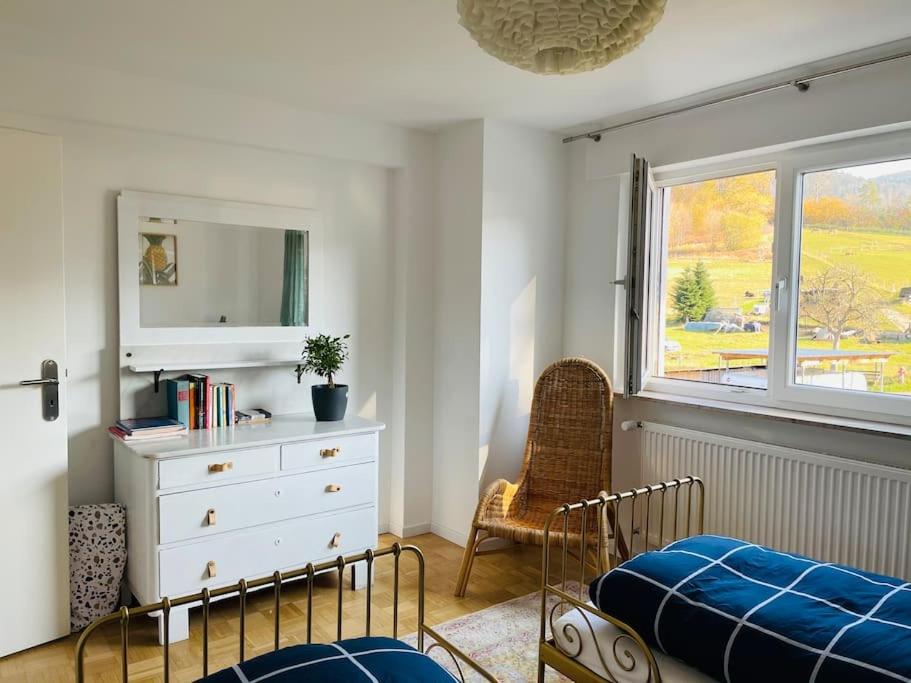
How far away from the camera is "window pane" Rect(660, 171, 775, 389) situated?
10.8 ft

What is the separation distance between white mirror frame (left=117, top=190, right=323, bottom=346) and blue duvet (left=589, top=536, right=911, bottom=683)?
7.10 ft

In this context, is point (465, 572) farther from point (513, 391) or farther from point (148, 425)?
point (148, 425)

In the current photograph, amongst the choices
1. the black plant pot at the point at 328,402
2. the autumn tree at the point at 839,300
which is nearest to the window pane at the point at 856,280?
the autumn tree at the point at 839,300

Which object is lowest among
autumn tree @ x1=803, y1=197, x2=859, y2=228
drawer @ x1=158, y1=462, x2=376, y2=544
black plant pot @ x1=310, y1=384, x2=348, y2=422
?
drawer @ x1=158, y1=462, x2=376, y2=544

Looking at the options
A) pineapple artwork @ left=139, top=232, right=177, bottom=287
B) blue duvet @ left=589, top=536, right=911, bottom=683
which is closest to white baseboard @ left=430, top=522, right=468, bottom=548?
blue duvet @ left=589, top=536, right=911, bottom=683

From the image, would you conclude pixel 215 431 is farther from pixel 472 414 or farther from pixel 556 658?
pixel 556 658

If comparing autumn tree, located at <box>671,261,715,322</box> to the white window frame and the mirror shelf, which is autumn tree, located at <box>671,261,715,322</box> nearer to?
the white window frame

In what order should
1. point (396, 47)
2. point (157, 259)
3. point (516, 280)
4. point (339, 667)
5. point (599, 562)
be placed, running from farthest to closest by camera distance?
point (516, 280), point (157, 259), point (599, 562), point (396, 47), point (339, 667)

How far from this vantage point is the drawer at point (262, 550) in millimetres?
2840

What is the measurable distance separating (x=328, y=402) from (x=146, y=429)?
0.83m

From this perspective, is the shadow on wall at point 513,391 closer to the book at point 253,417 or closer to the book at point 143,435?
the book at point 253,417

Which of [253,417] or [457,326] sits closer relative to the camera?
[253,417]

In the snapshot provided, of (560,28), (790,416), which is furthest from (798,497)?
(560,28)

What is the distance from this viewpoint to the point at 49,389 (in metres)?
2.77
